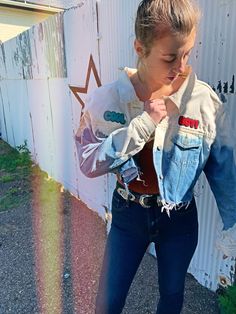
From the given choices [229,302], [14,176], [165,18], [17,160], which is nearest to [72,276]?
[229,302]

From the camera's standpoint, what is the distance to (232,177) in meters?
1.44

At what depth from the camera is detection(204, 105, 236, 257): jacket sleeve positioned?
1.41 meters

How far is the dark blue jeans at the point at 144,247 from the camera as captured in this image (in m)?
1.52

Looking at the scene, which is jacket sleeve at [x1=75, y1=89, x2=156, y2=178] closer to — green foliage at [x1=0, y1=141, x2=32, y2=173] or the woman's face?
the woman's face

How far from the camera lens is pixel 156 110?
1.27m

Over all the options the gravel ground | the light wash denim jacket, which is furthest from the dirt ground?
the light wash denim jacket

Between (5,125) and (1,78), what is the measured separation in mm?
1081

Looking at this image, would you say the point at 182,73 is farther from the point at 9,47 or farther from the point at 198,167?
the point at 9,47

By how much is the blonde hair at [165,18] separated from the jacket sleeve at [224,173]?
433 mm

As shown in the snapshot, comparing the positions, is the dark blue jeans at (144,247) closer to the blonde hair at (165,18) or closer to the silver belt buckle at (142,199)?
the silver belt buckle at (142,199)

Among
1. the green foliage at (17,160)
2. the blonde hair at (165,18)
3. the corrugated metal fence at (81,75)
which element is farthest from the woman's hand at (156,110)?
the green foliage at (17,160)

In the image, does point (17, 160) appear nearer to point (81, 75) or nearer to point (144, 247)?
point (81, 75)

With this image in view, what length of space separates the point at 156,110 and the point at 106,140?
25 centimetres

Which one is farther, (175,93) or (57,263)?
(57,263)
